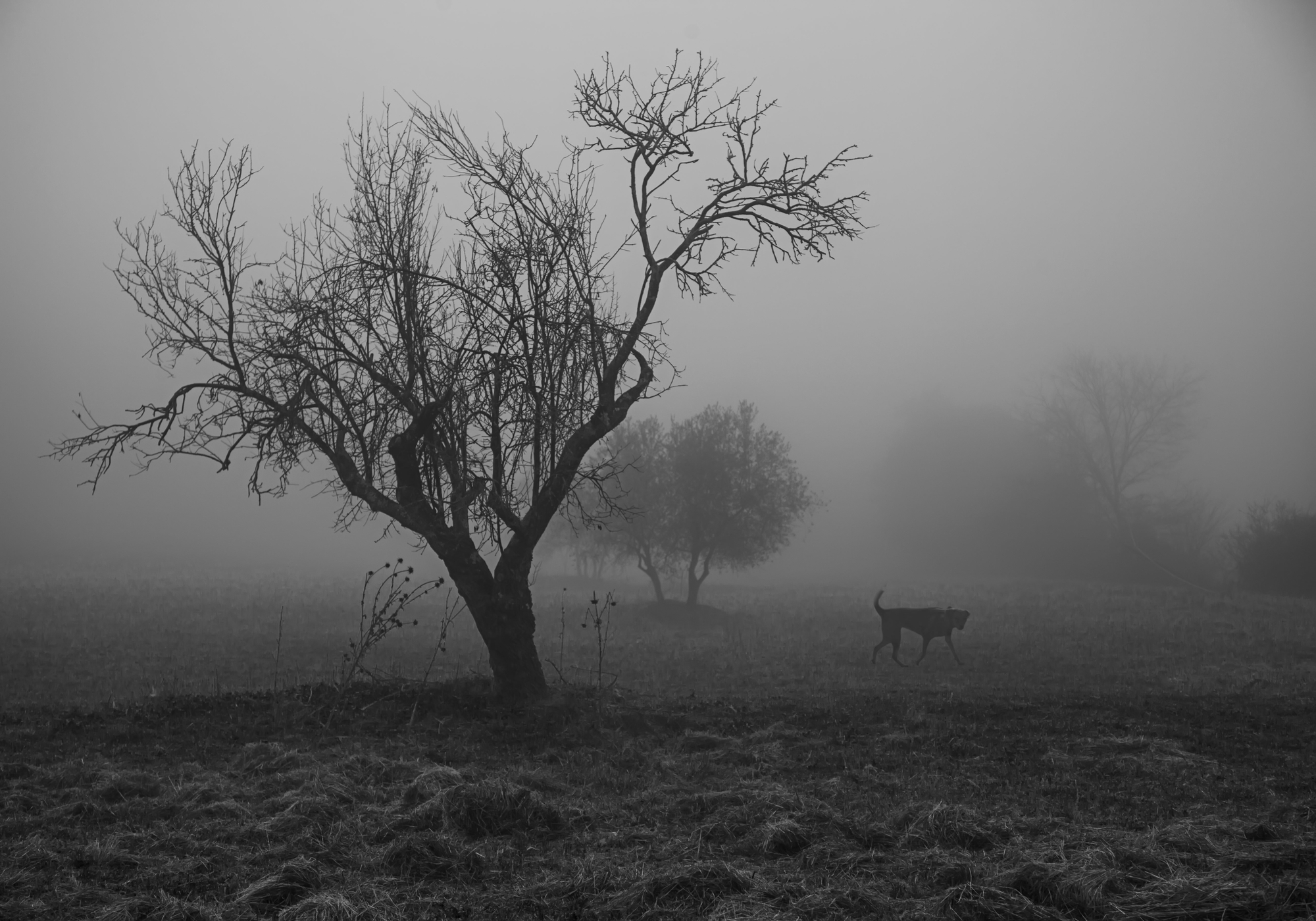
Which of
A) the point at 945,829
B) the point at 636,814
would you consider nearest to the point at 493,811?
the point at 636,814

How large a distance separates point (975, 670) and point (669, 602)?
15.3m

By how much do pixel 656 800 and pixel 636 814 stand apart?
0.39 meters

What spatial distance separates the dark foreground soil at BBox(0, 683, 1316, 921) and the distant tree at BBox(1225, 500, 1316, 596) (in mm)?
39243

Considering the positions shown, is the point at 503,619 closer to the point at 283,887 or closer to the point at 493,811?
the point at 493,811

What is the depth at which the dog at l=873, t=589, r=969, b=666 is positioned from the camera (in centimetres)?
1895

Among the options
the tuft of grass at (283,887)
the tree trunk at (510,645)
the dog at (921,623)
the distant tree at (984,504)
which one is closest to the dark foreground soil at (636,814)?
the tuft of grass at (283,887)

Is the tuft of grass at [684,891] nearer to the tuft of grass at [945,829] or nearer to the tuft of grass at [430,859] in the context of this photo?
A: the tuft of grass at [430,859]

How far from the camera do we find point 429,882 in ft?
16.1

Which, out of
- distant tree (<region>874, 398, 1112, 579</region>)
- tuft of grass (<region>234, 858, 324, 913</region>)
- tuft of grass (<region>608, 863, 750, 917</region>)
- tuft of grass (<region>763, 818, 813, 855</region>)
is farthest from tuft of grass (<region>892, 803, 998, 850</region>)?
distant tree (<region>874, 398, 1112, 579</region>)

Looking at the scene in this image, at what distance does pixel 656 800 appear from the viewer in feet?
21.7

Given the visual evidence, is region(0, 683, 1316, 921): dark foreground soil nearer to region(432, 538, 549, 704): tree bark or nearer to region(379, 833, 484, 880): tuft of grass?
region(379, 833, 484, 880): tuft of grass

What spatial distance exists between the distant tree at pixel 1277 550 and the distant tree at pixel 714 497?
25.8 m

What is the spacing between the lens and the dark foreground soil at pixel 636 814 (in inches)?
179

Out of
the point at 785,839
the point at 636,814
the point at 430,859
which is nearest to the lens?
the point at 430,859
